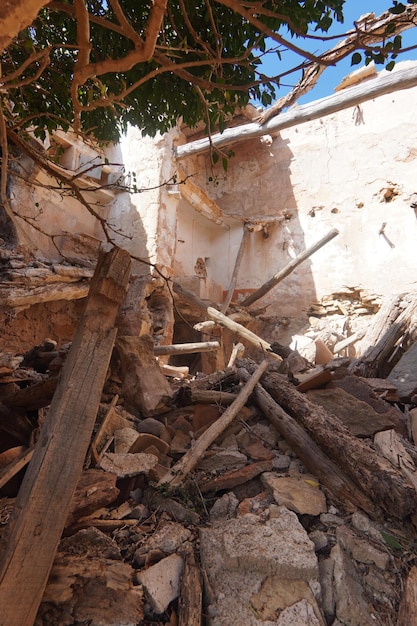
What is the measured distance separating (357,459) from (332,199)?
10974 mm

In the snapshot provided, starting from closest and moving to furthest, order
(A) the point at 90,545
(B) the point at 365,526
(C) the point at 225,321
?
(A) the point at 90,545
(B) the point at 365,526
(C) the point at 225,321

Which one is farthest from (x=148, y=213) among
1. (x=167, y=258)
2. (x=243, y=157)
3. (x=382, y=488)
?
(x=382, y=488)

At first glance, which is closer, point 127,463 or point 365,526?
point 365,526

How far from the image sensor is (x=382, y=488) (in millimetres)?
2025

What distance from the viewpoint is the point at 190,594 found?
1.57 m

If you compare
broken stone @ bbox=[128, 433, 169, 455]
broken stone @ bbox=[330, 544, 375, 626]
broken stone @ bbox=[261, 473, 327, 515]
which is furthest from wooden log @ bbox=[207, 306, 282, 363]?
broken stone @ bbox=[330, 544, 375, 626]

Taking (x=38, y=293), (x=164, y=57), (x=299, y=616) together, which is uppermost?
(x=164, y=57)

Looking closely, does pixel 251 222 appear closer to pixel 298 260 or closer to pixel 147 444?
pixel 298 260

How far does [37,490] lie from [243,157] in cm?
1371

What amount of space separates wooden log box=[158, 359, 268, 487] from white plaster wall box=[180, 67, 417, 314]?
836cm

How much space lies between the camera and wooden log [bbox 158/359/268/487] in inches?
93.4

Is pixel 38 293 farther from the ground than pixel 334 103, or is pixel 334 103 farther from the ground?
pixel 334 103

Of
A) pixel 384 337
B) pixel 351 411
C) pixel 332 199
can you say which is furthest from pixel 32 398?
pixel 332 199

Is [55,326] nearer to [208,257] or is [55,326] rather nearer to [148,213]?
[148,213]
